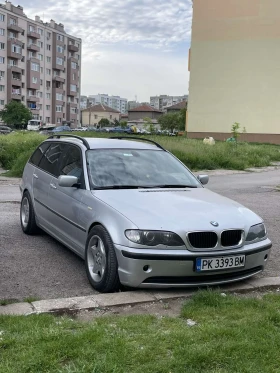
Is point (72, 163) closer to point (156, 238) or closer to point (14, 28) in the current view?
point (156, 238)

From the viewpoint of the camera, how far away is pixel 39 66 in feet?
314

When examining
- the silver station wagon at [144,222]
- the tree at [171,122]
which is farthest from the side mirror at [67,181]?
the tree at [171,122]

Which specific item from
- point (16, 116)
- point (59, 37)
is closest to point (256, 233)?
point (16, 116)

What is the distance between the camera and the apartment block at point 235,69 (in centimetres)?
4650

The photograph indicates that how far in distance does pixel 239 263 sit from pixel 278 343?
1.39 metres

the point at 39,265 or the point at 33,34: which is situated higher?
the point at 33,34

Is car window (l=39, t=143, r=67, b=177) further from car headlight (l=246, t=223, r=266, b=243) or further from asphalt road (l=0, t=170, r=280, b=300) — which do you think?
car headlight (l=246, t=223, r=266, b=243)

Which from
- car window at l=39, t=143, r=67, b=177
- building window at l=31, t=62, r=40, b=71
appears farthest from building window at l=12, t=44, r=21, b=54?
car window at l=39, t=143, r=67, b=177

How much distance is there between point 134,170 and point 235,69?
4506 centimetres

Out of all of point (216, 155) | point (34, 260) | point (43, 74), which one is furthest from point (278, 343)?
point (43, 74)

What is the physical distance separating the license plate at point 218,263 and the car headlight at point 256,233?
0.26 meters

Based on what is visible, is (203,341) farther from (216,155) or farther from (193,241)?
(216,155)

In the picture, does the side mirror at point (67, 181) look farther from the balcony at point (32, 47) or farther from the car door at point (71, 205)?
the balcony at point (32, 47)

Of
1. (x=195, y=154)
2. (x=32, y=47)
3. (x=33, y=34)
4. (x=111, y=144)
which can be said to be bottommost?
(x=195, y=154)
